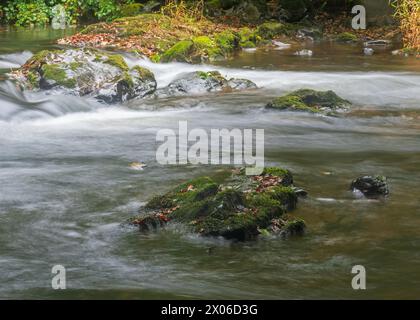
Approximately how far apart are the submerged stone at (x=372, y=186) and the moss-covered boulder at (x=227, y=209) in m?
0.77

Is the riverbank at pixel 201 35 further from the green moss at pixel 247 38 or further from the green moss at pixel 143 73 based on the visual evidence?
the green moss at pixel 143 73

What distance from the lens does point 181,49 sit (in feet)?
56.2

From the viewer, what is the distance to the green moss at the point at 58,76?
13125 mm

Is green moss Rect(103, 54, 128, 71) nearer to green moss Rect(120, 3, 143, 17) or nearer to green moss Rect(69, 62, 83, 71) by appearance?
green moss Rect(69, 62, 83, 71)

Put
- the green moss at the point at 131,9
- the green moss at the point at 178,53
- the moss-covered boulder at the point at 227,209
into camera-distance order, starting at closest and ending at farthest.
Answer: the moss-covered boulder at the point at 227,209
the green moss at the point at 178,53
the green moss at the point at 131,9

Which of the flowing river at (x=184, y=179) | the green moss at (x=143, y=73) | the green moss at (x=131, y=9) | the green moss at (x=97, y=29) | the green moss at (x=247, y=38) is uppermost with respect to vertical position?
the green moss at (x=131, y=9)

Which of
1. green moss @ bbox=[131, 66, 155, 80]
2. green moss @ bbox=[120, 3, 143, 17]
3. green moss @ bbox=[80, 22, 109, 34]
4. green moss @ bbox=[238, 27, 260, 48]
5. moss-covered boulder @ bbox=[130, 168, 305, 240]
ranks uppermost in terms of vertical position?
green moss @ bbox=[120, 3, 143, 17]

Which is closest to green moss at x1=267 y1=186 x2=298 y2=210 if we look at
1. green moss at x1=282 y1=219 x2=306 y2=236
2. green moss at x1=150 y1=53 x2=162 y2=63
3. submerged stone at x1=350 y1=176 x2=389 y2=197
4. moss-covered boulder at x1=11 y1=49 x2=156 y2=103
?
green moss at x1=282 y1=219 x2=306 y2=236

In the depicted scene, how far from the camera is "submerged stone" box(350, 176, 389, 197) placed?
7.36 metres

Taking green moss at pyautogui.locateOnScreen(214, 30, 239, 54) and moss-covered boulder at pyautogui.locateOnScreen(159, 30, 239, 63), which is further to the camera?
green moss at pyautogui.locateOnScreen(214, 30, 239, 54)

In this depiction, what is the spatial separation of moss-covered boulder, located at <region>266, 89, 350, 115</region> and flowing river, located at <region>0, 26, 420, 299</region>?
0.22 meters

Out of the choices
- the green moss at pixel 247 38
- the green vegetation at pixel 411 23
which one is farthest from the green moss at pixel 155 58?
the green vegetation at pixel 411 23

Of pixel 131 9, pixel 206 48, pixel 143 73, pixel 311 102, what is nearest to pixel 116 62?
pixel 143 73
